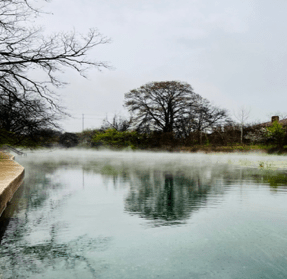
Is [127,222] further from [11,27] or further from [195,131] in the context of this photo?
[195,131]

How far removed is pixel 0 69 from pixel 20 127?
2.53 metres

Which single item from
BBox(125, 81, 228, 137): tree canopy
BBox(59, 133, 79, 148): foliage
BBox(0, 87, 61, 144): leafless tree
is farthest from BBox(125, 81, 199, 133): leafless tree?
BBox(0, 87, 61, 144): leafless tree

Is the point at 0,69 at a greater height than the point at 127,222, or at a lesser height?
greater

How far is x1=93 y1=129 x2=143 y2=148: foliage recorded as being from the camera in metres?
47.0

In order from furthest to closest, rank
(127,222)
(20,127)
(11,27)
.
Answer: (20,127) < (11,27) < (127,222)

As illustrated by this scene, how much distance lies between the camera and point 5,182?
7762 millimetres

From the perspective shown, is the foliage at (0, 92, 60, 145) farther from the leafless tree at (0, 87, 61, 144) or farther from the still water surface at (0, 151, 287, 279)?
the still water surface at (0, 151, 287, 279)

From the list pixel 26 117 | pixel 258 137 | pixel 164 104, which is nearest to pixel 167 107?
pixel 164 104

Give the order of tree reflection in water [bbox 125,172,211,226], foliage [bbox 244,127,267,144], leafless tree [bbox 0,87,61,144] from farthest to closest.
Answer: foliage [bbox 244,127,267,144] < leafless tree [bbox 0,87,61,144] < tree reflection in water [bbox 125,172,211,226]

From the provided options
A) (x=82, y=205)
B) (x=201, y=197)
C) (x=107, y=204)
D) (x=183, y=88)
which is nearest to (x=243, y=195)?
(x=201, y=197)

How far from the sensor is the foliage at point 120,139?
1849 inches

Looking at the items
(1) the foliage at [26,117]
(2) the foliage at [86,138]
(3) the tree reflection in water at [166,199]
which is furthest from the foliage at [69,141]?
(3) the tree reflection in water at [166,199]

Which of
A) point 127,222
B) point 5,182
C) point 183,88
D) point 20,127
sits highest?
point 183,88

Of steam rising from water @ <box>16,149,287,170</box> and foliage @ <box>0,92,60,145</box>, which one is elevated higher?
foliage @ <box>0,92,60,145</box>
